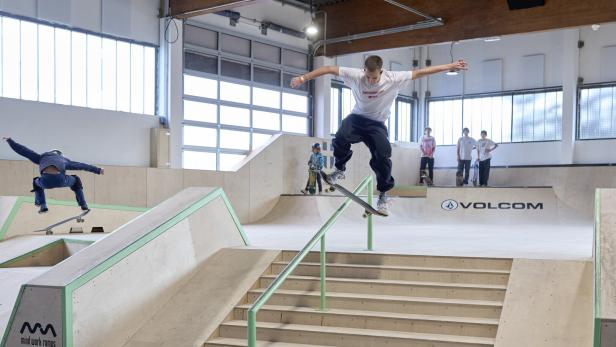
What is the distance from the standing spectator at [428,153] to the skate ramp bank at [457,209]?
3.81 metres

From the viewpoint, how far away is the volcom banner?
15.3 metres

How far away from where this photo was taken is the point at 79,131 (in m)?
14.3

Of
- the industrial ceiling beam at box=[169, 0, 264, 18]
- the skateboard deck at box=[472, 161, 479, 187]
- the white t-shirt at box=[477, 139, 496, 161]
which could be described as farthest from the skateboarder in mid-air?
the skateboard deck at box=[472, 161, 479, 187]

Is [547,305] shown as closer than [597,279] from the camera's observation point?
No

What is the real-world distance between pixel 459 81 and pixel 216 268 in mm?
17804

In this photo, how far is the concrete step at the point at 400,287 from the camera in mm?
6008

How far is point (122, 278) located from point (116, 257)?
0.22m

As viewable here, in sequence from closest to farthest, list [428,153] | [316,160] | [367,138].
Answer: [367,138]
[316,160]
[428,153]

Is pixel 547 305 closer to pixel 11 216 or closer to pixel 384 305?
pixel 384 305

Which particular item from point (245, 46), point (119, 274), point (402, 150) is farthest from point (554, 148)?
point (119, 274)

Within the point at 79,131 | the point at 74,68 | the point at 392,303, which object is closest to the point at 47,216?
the point at 79,131

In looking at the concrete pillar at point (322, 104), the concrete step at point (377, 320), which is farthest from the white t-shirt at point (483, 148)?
the concrete step at point (377, 320)

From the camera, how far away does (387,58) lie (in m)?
22.5

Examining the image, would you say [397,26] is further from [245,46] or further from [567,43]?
[567,43]
